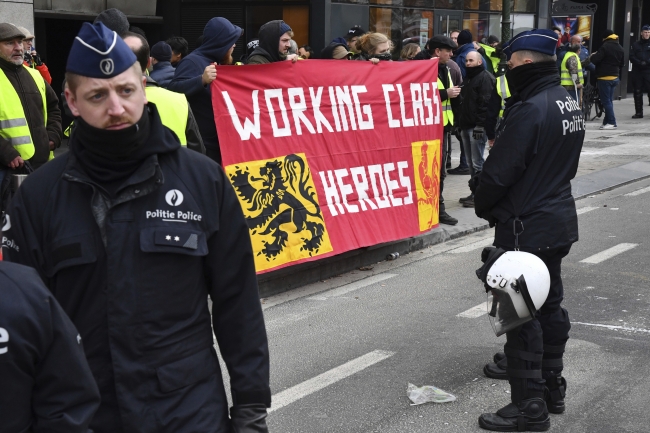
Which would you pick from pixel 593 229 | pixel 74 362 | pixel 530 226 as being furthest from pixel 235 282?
pixel 593 229

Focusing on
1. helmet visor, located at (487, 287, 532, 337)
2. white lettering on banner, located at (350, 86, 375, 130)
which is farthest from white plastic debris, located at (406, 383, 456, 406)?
white lettering on banner, located at (350, 86, 375, 130)

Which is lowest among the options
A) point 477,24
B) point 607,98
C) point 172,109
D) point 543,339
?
point 543,339

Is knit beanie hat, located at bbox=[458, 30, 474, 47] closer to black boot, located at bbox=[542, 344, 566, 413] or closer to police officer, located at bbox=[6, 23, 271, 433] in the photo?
black boot, located at bbox=[542, 344, 566, 413]

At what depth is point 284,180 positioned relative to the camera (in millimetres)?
7426

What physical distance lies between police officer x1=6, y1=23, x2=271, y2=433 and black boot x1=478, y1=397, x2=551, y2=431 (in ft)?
8.13

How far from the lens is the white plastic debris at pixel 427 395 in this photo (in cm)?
507

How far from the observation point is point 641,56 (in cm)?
2289

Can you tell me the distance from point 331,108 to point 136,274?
558 cm

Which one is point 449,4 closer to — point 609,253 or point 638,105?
point 638,105

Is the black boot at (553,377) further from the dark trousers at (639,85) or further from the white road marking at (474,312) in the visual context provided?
the dark trousers at (639,85)

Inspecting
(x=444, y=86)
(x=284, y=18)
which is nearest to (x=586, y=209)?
(x=444, y=86)

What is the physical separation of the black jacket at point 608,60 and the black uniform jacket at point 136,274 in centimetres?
1919

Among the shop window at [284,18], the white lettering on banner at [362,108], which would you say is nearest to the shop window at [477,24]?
the shop window at [284,18]

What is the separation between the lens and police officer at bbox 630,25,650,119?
71.2ft
